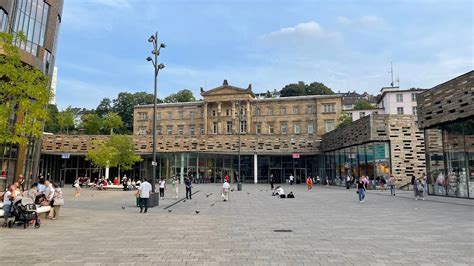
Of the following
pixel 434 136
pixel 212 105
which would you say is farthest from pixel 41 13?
pixel 212 105

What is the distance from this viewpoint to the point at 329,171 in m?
50.7

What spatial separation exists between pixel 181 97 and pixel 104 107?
76.4ft

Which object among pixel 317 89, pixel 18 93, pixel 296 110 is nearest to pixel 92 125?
pixel 296 110

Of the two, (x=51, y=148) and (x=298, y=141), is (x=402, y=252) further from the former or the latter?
(x=51, y=148)

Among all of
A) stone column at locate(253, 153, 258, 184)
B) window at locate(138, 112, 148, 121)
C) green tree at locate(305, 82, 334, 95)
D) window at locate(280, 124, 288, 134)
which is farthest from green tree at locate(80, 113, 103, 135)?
green tree at locate(305, 82, 334, 95)

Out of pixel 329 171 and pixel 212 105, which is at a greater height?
pixel 212 105

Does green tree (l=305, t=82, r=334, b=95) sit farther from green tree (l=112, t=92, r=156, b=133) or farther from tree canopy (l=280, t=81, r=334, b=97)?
green tree (l=112, t=92, r=156, b=133)

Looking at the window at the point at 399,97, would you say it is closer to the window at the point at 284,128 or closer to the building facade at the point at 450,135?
the window at the point at 284,128

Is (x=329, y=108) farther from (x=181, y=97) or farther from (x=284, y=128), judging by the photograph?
(x=181, y=97)

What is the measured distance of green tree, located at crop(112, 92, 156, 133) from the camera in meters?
104

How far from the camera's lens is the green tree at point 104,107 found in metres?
107

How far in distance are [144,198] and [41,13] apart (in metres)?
25.5

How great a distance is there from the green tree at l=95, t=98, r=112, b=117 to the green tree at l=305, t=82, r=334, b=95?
56.7m

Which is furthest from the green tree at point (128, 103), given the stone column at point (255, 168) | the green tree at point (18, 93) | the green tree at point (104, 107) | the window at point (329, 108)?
the green tree at point (18, 93)
